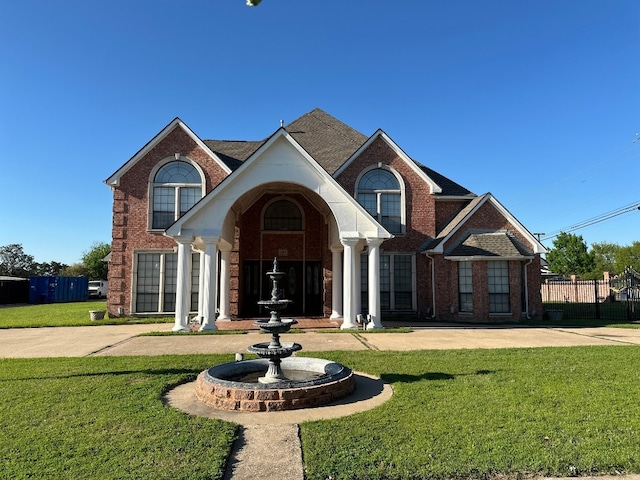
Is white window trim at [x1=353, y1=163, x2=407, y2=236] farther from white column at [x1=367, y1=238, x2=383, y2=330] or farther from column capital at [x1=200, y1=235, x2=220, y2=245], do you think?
column capital at [x1=200, y1=235, x2=220, y2=245]

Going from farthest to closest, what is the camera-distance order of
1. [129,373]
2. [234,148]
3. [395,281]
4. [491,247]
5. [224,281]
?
1. [234,148]
2. [395,281]
3. [491,247]
4. [224,281]
5. [129,373]

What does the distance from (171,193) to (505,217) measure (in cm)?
1506

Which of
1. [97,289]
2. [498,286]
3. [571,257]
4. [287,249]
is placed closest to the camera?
[498,286]

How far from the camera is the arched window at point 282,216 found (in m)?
20.2

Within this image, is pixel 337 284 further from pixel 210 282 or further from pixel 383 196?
pixel 210 282

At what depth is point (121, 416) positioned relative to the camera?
553 centimetres

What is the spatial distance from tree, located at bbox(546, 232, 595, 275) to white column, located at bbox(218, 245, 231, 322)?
55111 mm

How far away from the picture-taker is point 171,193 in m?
19.3

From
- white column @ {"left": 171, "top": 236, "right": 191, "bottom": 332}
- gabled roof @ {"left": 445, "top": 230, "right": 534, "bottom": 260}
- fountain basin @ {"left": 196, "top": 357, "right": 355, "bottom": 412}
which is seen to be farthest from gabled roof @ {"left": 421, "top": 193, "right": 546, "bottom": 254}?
fountain basin @ {"left": 196, "top": 357, "right": 355, "bottom": 412}

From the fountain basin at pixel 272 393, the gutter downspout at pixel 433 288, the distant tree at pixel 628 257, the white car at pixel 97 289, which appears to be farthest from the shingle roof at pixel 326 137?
the distant tree at pixel 628 257

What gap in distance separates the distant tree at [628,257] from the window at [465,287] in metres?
55.7

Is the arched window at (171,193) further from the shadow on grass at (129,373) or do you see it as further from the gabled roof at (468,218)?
the shadow on grass at (129,373)

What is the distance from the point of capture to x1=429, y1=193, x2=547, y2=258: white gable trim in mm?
18372

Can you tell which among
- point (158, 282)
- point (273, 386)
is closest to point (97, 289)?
point (158, 282)
